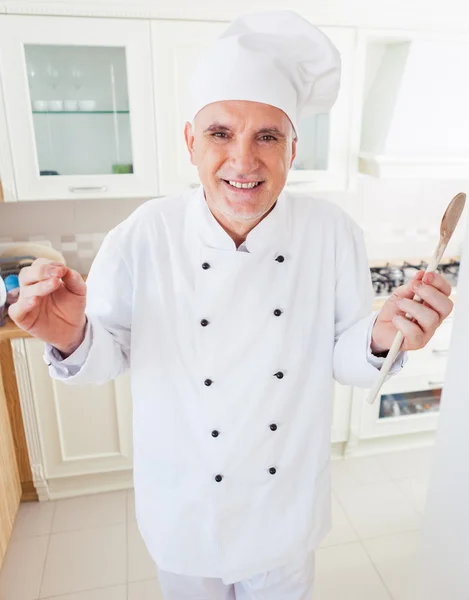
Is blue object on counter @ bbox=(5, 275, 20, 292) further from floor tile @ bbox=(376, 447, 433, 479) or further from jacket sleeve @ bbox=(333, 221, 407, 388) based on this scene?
floor tile @ bbox=(376, 447, 433, 479)

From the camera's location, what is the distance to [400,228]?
98.0 inches

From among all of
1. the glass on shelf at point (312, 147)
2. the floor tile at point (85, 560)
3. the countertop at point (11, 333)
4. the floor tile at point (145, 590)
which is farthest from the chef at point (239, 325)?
the glass on shelf at point (312, 147)

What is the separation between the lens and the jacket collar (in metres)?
0.98

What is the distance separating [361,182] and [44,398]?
167 cm

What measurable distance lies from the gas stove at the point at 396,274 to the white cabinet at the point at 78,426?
1.16m

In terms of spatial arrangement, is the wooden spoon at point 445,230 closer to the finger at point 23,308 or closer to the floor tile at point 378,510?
the finger at point 23,308

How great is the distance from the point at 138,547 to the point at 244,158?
153cm

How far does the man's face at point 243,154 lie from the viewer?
90 cm

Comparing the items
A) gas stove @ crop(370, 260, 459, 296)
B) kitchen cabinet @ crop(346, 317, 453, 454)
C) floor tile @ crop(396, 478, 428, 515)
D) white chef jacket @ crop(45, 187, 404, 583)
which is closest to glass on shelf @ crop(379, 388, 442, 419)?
kitchen cabinet @ crop(346, 317, 453, 454)

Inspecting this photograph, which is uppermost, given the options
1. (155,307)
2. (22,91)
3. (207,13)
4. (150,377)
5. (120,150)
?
(207,13)

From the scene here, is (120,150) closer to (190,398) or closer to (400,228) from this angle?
(190,398)

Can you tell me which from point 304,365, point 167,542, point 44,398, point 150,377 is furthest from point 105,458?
point 304,365

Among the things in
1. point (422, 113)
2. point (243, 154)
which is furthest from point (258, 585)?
point (422, 113)

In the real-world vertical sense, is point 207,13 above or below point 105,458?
above
